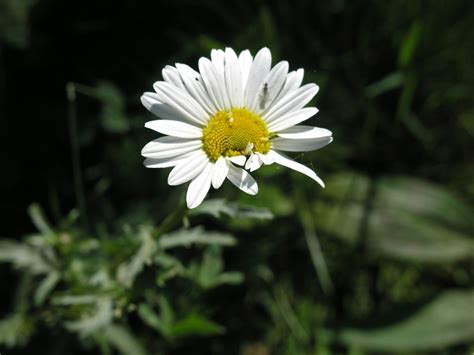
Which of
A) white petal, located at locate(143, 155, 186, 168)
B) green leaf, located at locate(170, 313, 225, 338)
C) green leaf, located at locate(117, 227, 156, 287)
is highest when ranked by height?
white petal, located at locate(143, 155, 186, 168)

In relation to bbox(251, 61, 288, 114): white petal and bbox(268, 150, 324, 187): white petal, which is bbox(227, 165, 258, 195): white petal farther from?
bbox(251, 61, 288, 114): white petal

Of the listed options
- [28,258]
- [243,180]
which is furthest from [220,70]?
[28,258]

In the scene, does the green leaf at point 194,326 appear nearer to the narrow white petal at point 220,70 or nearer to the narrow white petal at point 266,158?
the narrow white petal at point 266,158

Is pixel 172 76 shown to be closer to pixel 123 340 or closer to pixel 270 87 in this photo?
pixel 270 87

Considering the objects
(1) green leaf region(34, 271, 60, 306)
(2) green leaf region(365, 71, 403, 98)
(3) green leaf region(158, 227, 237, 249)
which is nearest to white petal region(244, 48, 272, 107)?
(3) green leaf region(158, 227, 237, 249)

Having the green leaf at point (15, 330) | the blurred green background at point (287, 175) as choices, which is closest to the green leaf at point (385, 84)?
the blurred green background at point (287, 175)

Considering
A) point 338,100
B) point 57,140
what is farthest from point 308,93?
point 57,140
